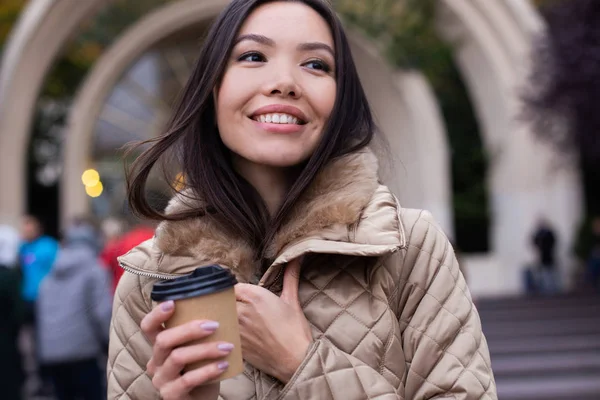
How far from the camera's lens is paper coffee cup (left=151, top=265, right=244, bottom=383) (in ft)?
4.93

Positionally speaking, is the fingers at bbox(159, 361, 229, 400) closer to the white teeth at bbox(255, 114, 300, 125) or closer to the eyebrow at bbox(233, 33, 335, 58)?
the white teeth at bbox(255, 114, 300, 125)

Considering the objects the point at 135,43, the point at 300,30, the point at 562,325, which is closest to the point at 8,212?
the point at 135,43

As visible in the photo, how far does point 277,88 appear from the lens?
1885 mm

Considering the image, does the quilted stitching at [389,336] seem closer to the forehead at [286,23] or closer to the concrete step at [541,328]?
the forehead at [286,23]

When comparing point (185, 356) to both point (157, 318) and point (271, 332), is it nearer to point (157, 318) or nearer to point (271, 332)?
point (157, 318)

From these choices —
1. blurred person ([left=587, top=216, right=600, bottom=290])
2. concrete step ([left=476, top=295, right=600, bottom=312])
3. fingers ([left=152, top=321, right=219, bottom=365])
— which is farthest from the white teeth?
blurred person ([left=587, top=216, right=600, bottom=290])

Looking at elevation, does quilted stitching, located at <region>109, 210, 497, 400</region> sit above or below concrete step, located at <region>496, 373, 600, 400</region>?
above

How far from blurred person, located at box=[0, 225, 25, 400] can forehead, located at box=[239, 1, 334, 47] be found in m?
4.98

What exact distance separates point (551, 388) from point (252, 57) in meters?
7.69

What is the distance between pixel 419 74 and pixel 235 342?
Answer: 15.3 m

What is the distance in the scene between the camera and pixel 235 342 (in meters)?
1.53

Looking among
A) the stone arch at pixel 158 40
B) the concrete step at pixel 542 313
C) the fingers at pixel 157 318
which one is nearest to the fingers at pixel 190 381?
the fingers at pixel 157 318

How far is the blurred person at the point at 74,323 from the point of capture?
6574mm

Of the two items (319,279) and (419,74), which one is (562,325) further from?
(319,279)
